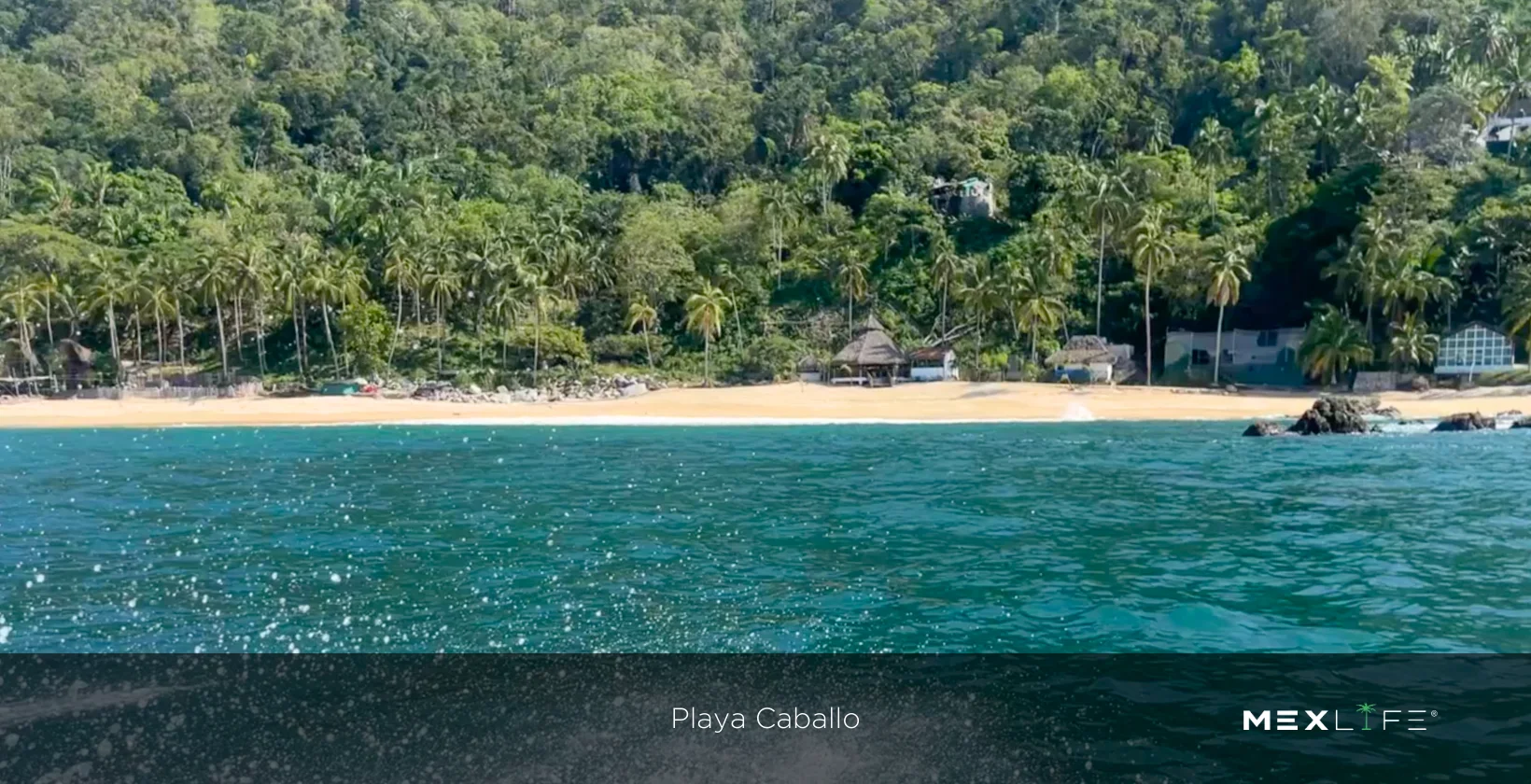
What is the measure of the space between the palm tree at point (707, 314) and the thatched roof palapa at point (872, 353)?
7.90 meters

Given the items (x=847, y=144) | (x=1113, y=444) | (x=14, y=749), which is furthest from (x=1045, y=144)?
(x=14, y=749)

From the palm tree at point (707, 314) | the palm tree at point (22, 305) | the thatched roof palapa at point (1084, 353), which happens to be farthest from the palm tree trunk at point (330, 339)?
the thatched roof palapa at point (1084, 353)

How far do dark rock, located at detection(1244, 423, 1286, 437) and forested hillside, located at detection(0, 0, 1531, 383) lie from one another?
20771 millimetres

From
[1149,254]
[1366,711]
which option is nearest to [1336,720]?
[1366,711]

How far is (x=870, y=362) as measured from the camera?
70438 millimetres

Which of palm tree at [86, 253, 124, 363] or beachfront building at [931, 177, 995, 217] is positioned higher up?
beachfront building at [931, 177, 995, 217]

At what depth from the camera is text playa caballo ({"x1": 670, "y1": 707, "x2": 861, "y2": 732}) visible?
9852mm

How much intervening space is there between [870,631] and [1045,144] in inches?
3515

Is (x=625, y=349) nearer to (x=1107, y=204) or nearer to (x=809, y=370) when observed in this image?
(x=809, y=370)

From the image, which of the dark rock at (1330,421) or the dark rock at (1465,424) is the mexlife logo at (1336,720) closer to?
the dark rock at (1330,421)

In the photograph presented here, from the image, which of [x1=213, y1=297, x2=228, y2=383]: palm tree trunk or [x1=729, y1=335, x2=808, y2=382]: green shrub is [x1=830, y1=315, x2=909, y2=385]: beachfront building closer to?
[x1=729, y1=335, x2=808, y2=382]: green shrub

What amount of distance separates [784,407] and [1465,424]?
30.1 m

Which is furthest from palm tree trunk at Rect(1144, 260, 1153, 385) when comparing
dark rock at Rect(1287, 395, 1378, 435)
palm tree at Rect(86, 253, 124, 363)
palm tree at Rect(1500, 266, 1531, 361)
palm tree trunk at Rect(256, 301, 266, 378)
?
palm tree at Rect(86, 253, 124, 363)

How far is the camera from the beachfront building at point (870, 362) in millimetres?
70438
